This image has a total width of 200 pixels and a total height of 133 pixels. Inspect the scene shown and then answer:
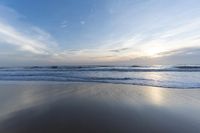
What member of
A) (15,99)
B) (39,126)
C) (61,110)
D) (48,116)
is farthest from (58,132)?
(15,99)

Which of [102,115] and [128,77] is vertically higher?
[128,77]

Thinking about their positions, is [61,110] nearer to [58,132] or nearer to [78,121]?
[78,121]

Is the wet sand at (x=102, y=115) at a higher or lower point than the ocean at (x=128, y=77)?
lower

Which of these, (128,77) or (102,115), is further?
(128,77)

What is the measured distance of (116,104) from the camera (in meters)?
6.41

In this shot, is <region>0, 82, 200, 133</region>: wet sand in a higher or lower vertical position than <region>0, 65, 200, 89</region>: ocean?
lower

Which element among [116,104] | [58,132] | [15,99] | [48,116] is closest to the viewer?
[58,132]

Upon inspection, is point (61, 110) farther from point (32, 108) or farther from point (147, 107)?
point (147, 107)

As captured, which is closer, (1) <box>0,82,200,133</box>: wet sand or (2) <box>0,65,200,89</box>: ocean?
(1) <box>0,82,200,133</box>: wet sand

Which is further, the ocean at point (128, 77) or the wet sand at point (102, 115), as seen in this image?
the ocean at point (128, 77)

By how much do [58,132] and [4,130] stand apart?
4.48ft

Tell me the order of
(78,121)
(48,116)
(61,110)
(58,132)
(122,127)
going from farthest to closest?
(61,110), (48,116), (78,121), (122,127), (58,132)

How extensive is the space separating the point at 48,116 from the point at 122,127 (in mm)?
2263

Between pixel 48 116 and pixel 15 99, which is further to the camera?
pixel 15 99
